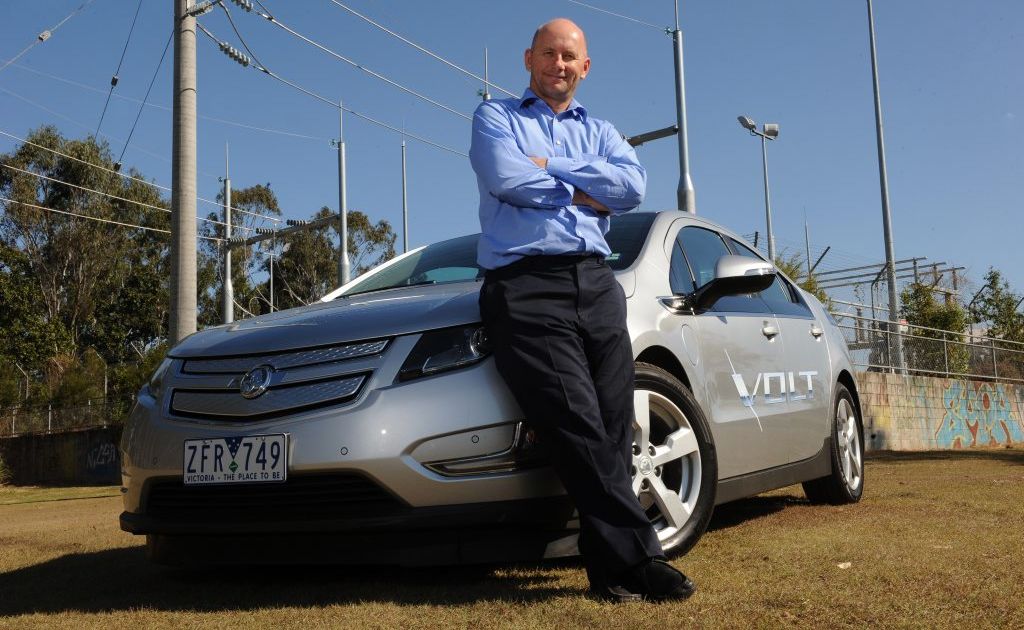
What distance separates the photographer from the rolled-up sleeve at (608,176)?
3.20 metres

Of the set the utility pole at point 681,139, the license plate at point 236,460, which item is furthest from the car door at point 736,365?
the utility pole at point 681,139

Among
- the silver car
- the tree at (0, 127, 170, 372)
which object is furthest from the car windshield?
the tree at (0, 127, 170, 372)

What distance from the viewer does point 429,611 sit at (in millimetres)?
2932

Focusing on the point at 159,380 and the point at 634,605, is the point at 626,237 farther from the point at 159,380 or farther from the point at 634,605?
the point at 159,380

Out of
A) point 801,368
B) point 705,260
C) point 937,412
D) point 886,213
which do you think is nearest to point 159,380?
point 705,260

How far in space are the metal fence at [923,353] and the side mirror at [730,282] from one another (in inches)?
586

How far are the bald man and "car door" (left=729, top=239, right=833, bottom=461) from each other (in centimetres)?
164

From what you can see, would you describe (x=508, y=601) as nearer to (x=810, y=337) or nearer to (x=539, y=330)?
(x=539, y=330)

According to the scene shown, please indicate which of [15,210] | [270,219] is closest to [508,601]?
[15,210]

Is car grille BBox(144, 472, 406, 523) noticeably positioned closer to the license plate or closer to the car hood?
the license plate

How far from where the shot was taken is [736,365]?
4.30 meters

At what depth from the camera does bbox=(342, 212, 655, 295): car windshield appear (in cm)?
411

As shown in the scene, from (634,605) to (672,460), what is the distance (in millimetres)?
910

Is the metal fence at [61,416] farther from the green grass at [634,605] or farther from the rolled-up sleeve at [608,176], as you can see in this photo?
the rolled-up sleeve at [608,176]
